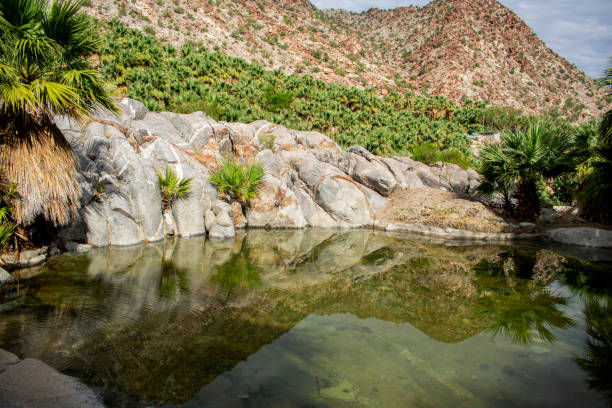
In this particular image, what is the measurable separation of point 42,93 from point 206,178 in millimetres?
6824

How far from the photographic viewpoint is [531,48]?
69438 millimetres

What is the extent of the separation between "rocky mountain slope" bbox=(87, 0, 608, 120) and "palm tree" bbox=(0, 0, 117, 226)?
4177cm

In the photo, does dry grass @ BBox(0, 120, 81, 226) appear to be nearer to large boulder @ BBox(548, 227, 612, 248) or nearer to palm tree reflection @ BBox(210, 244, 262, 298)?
palm tree reflection @ BBox(210, 244, 262, 298)

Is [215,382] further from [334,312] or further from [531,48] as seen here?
[531,48]

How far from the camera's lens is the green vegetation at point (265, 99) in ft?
80.4

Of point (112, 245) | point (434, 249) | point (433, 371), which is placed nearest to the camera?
point (433, 371)

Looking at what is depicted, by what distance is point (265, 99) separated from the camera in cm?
3139

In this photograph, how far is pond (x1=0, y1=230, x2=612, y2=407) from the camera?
141 inches

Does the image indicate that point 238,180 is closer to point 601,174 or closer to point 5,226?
point 5,226

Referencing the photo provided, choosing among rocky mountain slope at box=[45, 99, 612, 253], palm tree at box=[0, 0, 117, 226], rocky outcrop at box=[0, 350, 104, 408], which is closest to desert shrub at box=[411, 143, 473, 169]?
rocky mountain slope at box=[45, 99, 612, 253]

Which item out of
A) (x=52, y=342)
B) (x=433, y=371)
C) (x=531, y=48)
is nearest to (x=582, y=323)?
(x=433, y=371)

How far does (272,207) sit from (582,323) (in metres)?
10.5

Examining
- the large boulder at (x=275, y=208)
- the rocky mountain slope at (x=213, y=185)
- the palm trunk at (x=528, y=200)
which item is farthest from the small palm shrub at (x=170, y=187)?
the palm trunk at (x=528, y=200)

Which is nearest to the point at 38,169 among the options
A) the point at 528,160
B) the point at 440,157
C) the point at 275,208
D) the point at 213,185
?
the point at 213,185
